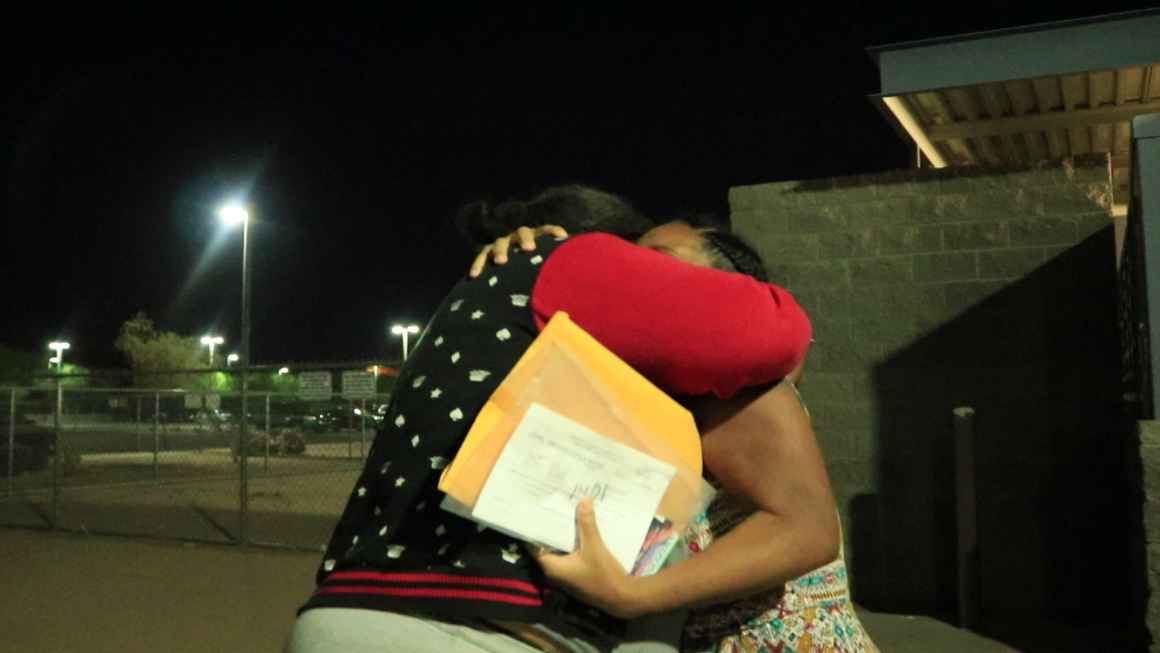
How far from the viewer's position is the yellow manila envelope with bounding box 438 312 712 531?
47.4 inches

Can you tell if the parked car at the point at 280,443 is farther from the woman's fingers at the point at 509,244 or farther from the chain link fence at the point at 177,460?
the woman's fingers at the point at 509,244

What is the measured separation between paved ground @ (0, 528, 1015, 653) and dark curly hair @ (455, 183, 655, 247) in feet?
15.8

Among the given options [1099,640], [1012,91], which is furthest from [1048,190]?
[1099,640]

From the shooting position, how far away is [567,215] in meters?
1.66

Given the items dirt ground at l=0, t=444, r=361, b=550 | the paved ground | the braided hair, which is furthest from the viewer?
dirt ground at l=0, t=444, r=361, b=550

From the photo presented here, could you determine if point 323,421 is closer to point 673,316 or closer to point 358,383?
point 358,383

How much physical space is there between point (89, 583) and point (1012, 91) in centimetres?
785

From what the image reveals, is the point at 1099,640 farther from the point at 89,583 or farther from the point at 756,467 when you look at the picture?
the point at 89,583

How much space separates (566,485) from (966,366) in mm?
6049

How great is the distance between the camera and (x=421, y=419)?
139 centimetres

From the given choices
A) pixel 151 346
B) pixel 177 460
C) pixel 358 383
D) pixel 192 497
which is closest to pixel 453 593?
pixel 358 383

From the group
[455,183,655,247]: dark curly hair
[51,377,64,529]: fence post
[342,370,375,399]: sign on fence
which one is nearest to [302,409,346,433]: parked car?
[342,370,375,399]: sign on fence

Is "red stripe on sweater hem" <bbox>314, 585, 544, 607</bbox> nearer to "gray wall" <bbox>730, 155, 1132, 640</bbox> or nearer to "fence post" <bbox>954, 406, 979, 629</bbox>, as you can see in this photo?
"fence post" <bbox>954, 406, 979, 629</bbox>

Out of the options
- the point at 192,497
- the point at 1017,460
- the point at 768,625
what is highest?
the point at 768,625
